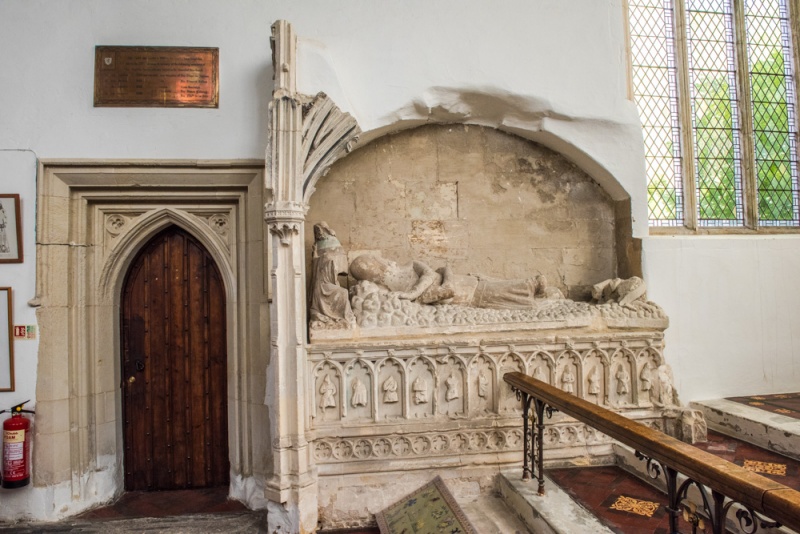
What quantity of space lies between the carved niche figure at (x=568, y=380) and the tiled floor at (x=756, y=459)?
104 cm

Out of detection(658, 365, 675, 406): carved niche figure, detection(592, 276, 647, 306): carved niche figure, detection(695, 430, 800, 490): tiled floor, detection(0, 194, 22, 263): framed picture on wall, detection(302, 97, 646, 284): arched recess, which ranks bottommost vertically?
detection(695, 430, 800, 490): tiled floor

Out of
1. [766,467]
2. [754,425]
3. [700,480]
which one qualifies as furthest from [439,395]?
[754,425]

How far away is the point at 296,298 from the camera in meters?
3.43

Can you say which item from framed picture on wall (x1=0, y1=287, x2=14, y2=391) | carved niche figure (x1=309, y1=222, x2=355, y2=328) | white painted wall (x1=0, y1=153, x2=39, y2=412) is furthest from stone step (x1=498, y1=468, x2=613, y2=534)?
framed picture on wall (x1=0, y1=287, x2=14, y2=391)

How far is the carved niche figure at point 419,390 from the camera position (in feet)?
12.2

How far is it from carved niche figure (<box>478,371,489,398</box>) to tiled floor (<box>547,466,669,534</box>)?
2.34ft

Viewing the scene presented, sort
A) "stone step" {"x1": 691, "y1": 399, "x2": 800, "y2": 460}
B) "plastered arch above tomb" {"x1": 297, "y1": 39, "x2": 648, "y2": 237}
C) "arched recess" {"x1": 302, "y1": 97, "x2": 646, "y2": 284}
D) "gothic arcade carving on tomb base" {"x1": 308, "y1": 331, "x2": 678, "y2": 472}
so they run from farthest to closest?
"arched recess" {"x1": 302, "y1": 97, "x2": 646, "y2": 284}, "plastered arch above tomb" {"x1": 297, "y1": 39, "x2": 648, "y2": 237}, "gothic arcade carving on tomb base" {"x1": 308, "y1": 331, "x2": 678, "y2": 472}, "stone step" {"x1": 691, "y1": 399, "x2": 800, "y2": 460}

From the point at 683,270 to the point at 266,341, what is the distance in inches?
150

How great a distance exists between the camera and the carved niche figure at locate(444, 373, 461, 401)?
3746mm

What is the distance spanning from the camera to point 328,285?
3.87 m

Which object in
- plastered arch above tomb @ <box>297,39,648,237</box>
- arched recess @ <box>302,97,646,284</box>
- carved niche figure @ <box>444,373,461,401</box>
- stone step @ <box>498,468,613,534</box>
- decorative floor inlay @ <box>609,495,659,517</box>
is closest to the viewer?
stone step @ <box>498,468,613,534</box>

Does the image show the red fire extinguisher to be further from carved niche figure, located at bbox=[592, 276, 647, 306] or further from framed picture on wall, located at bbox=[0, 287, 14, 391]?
carved niche figure, located at bbox=[592, 276, 647, 306]

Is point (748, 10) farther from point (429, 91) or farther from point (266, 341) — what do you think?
point (266, 341)

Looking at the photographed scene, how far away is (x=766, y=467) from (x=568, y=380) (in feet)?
4.41
